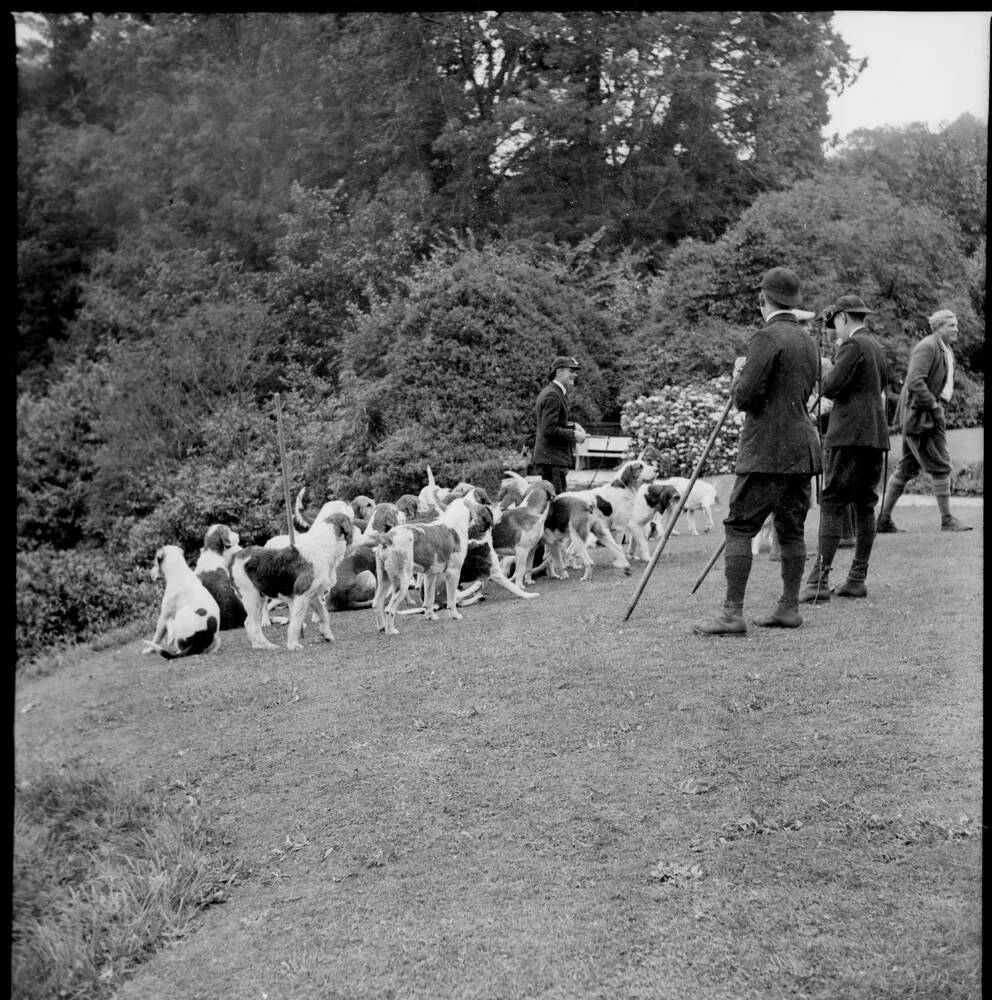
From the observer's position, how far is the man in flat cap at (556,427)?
19.6 ft

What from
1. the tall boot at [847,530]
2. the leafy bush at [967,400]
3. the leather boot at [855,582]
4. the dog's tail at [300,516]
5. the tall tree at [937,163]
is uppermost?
the tall tree at [937,163]

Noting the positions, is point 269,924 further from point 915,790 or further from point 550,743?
point 915,790

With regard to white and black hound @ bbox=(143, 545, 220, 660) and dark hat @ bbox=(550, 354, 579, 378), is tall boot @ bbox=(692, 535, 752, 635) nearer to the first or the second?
dark hat @ bbox=(550, 354, 579, 378)

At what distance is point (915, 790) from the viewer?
11.7ft

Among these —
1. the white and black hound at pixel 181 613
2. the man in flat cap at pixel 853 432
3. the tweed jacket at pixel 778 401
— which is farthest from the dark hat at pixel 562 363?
the white and black hound at pixel 181 613

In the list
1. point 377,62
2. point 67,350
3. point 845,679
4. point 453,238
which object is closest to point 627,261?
point 453,238

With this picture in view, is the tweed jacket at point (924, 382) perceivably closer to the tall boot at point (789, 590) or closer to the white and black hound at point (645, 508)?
the tall boot at point (789, 590)

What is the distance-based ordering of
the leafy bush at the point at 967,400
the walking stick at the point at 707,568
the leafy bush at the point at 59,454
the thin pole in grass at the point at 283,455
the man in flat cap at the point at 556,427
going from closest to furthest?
the leafy bush at the point at 59,454 → the thin pole in grass at the point at 283,455 → the leafy bush at the point at 967,400 → the walking stick at the point at 707,568 → the man in flat cap at the point at 556,427

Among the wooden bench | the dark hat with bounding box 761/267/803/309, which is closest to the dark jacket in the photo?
the wooden bench

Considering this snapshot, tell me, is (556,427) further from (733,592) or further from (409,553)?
(733,592)

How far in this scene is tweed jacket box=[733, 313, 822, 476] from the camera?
4.96 metres

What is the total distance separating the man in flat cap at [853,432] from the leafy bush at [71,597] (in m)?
3.21

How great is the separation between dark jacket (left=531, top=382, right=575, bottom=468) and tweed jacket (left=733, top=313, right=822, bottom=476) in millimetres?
1170

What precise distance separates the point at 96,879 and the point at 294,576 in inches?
59.2
